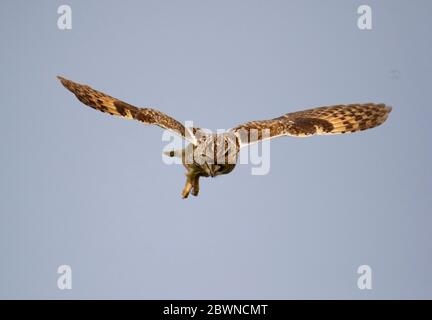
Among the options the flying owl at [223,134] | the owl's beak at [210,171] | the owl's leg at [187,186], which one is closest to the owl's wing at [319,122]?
the flying owl at [223,134]

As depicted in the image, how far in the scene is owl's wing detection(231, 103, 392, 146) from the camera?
44.7ft

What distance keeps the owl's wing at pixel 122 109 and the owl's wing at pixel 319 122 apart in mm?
985

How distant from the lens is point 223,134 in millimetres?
12914

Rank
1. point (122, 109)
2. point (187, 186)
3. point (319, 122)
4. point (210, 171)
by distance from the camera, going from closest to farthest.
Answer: point (210, 171) → point (122, 109) → point (187, 186) → point (319, 122)

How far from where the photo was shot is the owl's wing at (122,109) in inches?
511

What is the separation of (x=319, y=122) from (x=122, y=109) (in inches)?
147

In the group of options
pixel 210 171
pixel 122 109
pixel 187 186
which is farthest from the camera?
pixel 187 186

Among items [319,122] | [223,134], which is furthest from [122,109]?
[319,122]

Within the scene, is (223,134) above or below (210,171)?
above

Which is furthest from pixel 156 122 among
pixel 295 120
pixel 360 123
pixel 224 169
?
pixel 360 123

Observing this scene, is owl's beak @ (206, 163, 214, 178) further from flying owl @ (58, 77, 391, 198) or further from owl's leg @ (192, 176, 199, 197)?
owl's leg @ (192, 176, 199, 197)

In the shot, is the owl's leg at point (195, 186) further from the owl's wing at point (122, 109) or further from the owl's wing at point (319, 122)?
the owl's wing at point (319, 122)

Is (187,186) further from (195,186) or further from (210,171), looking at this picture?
(210,171)

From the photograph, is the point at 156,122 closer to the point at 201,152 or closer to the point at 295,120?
the point at 201,152
